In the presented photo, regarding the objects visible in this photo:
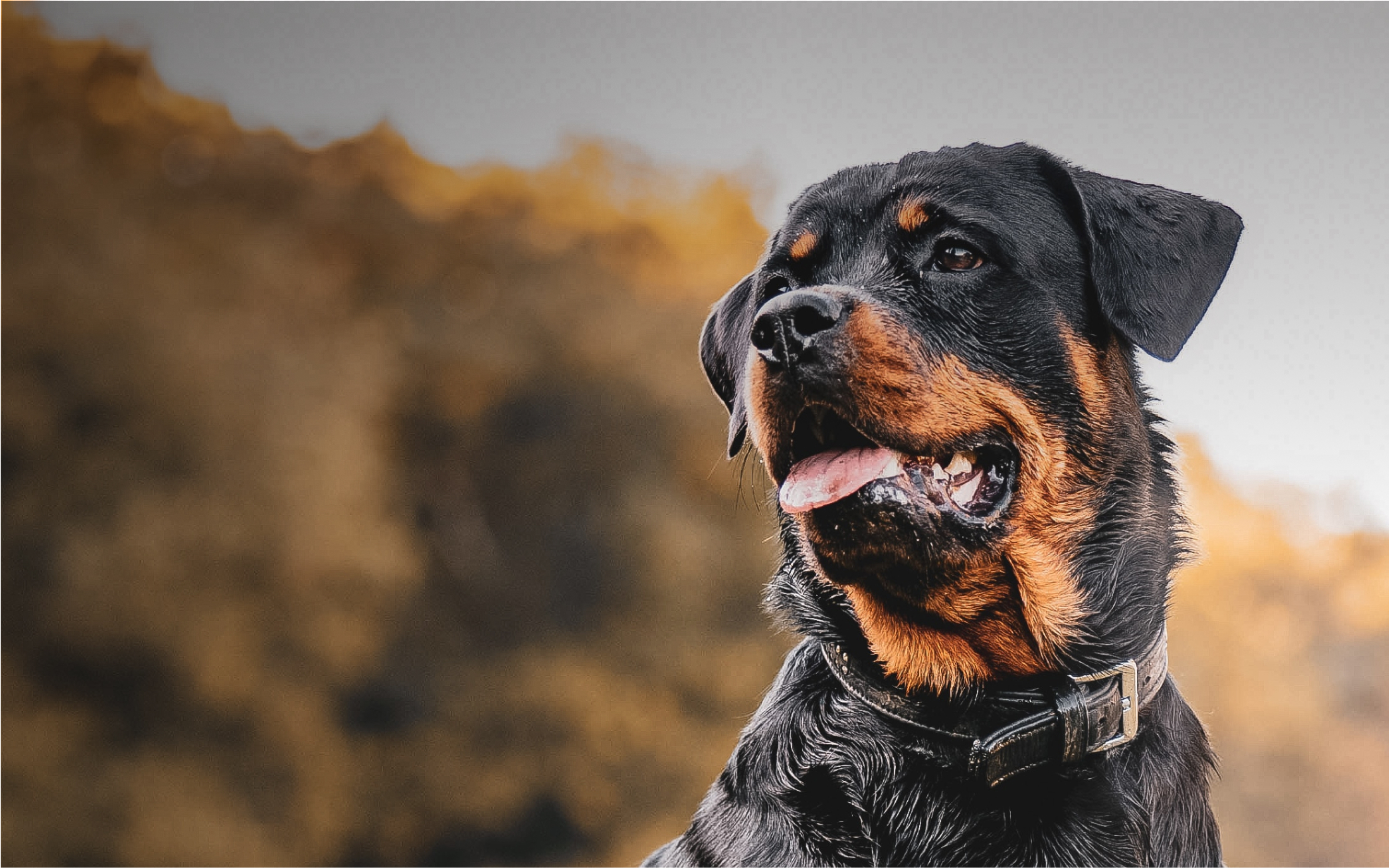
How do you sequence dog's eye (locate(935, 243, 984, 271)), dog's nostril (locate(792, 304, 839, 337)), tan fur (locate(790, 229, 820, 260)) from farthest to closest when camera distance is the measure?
tan fur (locate(790, 229, 820, 260)) < dog's eye (locate(935, 243, 984, 271)) < dog's nostril (locate(792, 304, 839, 337))

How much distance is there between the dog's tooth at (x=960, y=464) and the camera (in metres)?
2.16

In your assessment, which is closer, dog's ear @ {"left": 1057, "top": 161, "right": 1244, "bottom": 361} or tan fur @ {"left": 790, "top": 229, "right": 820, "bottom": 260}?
dog's ear @ {"left": 1057, "top": 161, "right": 1244, "bottom": 361}

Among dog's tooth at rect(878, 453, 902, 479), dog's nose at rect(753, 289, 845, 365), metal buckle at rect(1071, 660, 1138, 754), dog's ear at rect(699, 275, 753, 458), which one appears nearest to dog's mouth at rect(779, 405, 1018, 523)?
dog's tooth at rect(878, 453, 902, 479)

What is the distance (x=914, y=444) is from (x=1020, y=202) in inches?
27.2

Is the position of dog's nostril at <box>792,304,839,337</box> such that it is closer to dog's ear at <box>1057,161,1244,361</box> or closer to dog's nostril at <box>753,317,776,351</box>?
dog's nostril at <box>753,317,776,351</box>

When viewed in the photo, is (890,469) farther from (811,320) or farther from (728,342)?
(728,342)

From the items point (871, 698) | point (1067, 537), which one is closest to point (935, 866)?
point (871, 698)

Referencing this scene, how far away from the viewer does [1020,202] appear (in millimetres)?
2375

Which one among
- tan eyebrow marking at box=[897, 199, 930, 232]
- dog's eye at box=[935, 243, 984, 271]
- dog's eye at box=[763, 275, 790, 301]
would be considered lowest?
dog's eye at box=[935, 243, 984, 271]

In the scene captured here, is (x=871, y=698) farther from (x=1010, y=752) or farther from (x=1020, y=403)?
(x=1020, y=403)

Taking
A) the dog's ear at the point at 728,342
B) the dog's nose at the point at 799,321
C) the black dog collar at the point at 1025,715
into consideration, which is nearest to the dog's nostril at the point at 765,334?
the dog's nose at the point at 799,321

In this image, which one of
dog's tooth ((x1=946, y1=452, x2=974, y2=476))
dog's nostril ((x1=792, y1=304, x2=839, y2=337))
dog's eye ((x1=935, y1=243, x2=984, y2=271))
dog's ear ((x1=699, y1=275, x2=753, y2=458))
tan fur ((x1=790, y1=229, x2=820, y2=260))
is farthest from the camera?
dog's ear ((x1=699, y1=275, x2=753, y2=458))

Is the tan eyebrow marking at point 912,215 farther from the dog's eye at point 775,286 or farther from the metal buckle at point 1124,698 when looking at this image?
the metal buckle at point 1124,698

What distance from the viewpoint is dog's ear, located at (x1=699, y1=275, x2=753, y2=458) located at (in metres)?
2.82
